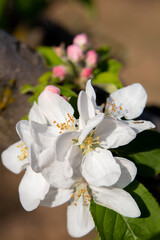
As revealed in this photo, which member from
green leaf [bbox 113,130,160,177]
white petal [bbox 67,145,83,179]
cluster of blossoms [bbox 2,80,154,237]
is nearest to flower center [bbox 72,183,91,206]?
cluster of blossoms [bbox 2,80,154,237]

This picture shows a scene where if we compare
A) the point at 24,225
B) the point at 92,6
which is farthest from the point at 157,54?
the point at 24,225

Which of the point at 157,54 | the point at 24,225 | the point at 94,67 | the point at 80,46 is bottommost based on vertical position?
the point at 24,225

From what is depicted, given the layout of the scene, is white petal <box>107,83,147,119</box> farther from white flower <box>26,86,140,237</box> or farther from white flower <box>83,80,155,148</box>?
white flower <box>26,86,140,237</box>

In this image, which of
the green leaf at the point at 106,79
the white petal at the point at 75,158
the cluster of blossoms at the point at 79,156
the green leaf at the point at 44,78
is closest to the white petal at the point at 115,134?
the cluster of blossoms at the point at 79,156

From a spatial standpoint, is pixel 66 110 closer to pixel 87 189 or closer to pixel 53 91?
pixel 53 91

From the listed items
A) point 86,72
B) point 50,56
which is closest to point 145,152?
point 86,72
